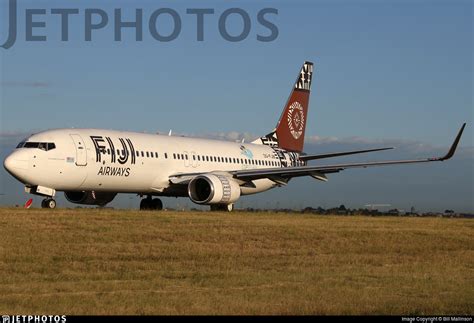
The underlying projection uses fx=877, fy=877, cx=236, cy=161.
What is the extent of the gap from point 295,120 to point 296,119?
160 mm

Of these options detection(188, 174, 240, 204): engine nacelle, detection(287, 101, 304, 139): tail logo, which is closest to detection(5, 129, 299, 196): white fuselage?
detection(188, 174, 240, 204): engine nacelle

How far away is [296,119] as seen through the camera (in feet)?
181

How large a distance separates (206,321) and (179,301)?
199 cm

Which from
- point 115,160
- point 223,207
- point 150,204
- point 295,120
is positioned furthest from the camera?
point 295,120

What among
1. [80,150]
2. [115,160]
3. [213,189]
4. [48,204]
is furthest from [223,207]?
[48,204]

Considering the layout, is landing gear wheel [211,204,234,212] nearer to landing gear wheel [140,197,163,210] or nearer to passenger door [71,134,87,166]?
landing gear wheel [140,197,163,210]

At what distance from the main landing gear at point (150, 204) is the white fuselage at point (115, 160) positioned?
1.71m

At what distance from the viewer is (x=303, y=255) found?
77.7ft

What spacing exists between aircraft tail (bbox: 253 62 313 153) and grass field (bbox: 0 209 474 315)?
20956 mm

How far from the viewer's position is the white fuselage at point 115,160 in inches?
1391

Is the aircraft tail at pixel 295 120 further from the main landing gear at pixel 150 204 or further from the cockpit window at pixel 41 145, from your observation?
the cockpit window at pixel 41 145

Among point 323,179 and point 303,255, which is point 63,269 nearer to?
point 303,255

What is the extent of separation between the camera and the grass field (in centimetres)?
1487

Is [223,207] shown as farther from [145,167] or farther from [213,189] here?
[145,167]
